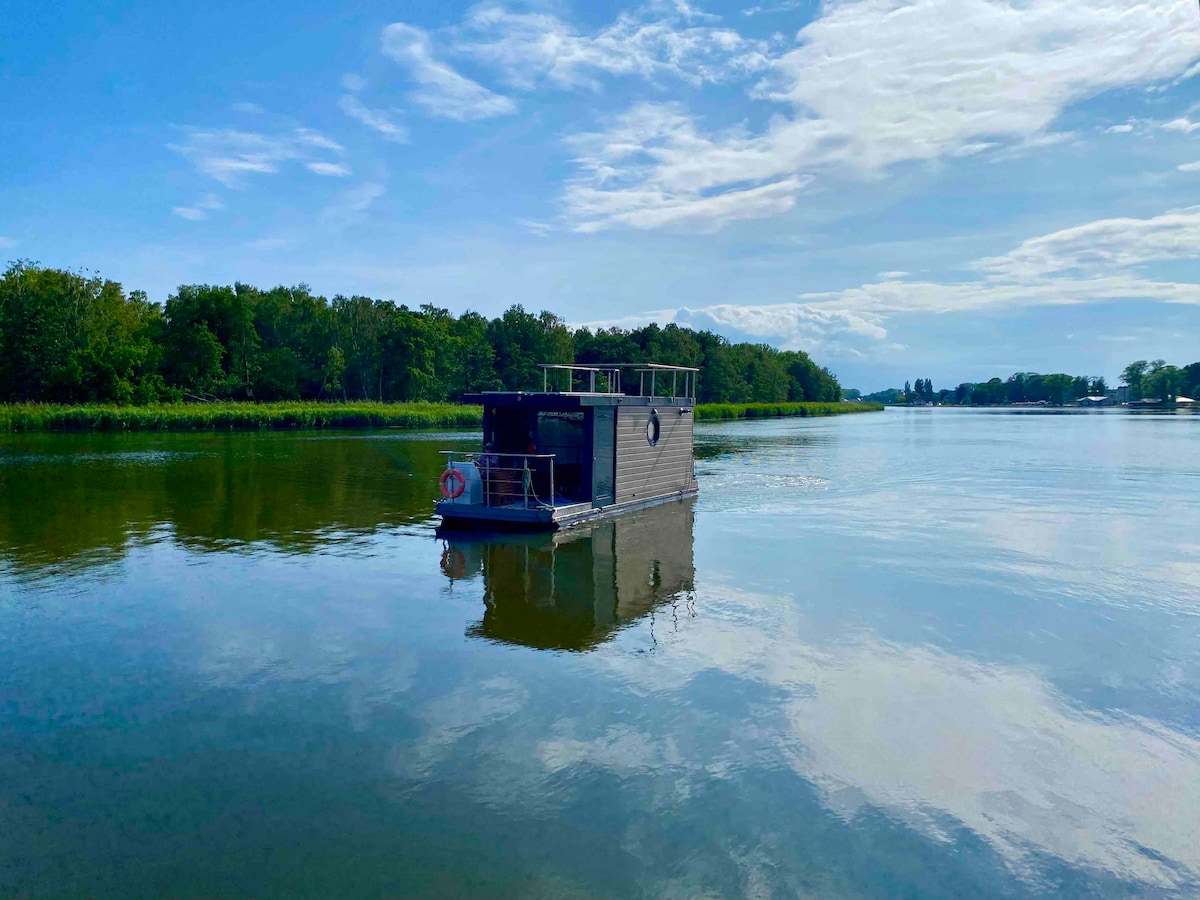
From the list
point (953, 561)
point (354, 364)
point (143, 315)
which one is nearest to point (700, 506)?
point (953, 561)

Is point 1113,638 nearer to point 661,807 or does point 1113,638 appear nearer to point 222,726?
point 661,807

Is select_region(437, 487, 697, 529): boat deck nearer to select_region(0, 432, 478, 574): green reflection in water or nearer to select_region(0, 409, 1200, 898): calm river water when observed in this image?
select_region(0, 409, 1200, 898): calm river water

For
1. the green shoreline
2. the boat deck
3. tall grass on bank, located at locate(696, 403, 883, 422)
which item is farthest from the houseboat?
tall grass on bank, located at locate(696, 403, 883, 422)

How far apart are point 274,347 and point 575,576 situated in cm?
7935

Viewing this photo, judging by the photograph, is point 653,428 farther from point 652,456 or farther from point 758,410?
point 758,410

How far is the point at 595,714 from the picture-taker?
846 cm

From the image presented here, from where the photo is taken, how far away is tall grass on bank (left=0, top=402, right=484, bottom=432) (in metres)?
53.7

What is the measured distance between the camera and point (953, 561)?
16266 millimetres

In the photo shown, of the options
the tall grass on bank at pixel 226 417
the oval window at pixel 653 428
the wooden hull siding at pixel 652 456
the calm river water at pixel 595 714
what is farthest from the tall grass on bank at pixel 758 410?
the calm river water at pixel 595 714

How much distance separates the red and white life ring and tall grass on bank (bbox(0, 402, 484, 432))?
44.5m

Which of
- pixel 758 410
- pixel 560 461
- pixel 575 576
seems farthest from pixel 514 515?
pixel 758 410

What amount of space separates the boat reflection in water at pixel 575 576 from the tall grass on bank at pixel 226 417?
4643cm

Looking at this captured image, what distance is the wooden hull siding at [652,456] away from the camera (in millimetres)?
20484

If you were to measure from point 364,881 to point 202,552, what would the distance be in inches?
483
